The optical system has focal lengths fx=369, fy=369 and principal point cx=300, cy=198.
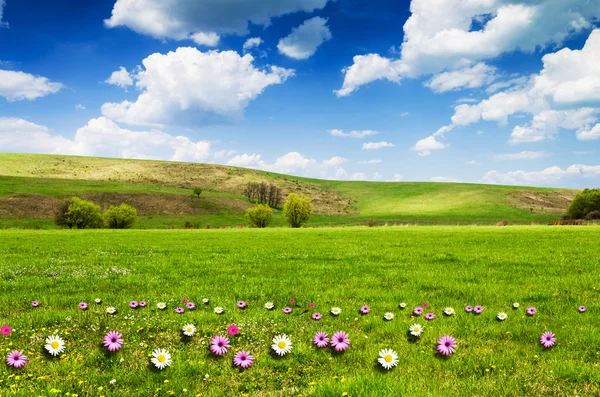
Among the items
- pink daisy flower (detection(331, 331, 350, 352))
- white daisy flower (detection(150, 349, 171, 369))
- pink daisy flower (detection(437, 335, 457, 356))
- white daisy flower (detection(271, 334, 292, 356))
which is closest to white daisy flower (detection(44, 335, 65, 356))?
white daisy flower (detection(150, 349, 171, 369))

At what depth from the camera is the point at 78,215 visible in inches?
2953

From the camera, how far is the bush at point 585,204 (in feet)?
337

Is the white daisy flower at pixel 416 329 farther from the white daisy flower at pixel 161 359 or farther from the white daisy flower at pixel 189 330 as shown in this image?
the white daisy flower at pixel 161 359

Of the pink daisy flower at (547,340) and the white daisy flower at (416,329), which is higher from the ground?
the pink daisy flower at (547,340)

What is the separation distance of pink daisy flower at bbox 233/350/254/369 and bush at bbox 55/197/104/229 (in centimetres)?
8099

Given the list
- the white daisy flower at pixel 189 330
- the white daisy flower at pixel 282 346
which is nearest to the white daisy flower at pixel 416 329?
the white daisy flower at pixel 282 346

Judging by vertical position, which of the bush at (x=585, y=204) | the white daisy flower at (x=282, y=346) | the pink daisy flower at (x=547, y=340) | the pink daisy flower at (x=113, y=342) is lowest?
the pink daisy flower at (x=113, y=342)

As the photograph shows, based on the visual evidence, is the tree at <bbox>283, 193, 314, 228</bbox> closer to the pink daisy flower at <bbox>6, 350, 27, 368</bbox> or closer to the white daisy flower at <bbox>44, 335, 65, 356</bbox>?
the white daisy flower at <bbox>44, 335, 65, 356</bbox>

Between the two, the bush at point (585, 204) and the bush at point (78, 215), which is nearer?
the bush at point (78, 215)

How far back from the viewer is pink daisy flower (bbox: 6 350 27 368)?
5648 mm

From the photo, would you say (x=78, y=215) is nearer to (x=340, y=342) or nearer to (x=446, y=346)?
(x=340, y=342)

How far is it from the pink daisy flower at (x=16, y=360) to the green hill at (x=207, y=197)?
8317cm

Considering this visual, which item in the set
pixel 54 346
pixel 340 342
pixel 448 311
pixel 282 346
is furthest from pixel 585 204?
pixel 54 346

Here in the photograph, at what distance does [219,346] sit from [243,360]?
626 millimetres
